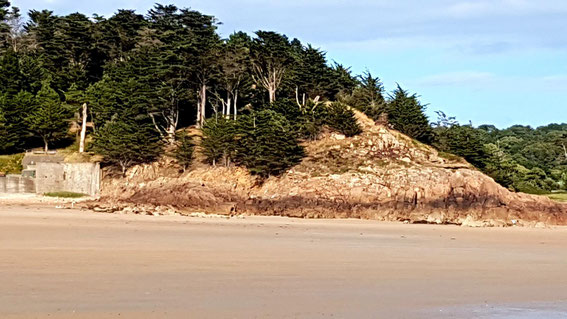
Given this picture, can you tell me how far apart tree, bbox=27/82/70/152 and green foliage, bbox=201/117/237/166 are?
1091 cm

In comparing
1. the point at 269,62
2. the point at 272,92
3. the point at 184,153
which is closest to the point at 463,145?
the point at 272,92

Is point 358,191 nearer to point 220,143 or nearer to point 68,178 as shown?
point 220,143

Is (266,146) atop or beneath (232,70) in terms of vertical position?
beneath

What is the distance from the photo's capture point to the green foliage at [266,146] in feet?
99.2

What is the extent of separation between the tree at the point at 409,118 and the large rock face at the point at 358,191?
4505 millimetres

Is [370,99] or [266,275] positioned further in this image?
[370,99]

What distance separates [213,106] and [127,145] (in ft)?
26.9

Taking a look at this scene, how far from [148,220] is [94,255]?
993cm

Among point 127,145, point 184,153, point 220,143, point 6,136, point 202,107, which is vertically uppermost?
point 202,107

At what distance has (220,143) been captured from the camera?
31641 millimetres

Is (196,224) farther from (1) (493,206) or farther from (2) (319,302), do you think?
(1) (493,206)

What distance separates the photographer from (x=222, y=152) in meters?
31.9

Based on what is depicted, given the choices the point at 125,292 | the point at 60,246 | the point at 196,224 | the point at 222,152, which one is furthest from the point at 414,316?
the point at 222,152

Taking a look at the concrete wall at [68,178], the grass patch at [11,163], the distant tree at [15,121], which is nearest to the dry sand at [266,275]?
the concrete wall at [68,178]
